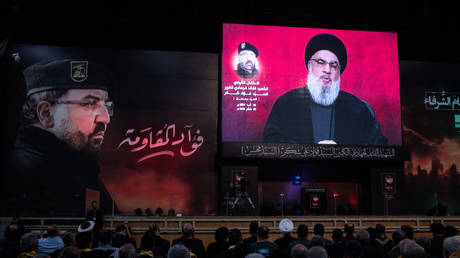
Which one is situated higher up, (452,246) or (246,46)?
(246,46)

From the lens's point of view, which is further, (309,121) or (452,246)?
(309,121)

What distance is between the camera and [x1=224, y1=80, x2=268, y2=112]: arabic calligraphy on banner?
39.0ft

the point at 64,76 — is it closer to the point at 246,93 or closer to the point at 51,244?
the point at 246,93

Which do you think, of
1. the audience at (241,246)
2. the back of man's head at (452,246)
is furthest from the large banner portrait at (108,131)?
the back of man's head at (452,246)

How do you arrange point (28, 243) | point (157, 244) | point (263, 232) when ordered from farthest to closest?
1. point (157, 244)
2. point (263, 232)
3. point (28, 243)

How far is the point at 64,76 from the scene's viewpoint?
1237cm

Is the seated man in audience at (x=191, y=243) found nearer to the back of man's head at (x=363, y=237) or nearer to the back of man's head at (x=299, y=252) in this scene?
the back of man's head at (x=363, y=237)

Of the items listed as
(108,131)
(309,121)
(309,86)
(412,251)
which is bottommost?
(412,251)

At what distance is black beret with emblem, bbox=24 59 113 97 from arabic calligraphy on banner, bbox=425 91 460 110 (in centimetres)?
955

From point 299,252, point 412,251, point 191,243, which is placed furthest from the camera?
point 191,243

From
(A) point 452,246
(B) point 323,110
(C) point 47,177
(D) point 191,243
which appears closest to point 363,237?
(A) point 452,246

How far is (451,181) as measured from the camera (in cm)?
1330

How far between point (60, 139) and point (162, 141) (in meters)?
2.75

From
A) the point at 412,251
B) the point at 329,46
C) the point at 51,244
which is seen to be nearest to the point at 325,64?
the point at 329,46
